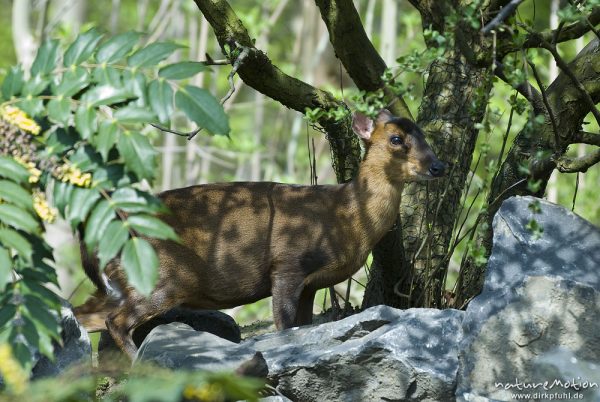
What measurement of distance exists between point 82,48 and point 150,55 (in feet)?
1.10

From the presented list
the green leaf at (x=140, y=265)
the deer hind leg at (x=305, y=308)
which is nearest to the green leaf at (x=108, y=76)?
the green leaf at (x=140, y=265)

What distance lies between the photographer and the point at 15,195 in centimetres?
387

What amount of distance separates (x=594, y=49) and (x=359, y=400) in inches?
132

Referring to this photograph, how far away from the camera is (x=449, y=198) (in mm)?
7926

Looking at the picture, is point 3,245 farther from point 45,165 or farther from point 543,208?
point 543,208

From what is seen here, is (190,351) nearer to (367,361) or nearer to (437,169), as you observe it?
(367,361)

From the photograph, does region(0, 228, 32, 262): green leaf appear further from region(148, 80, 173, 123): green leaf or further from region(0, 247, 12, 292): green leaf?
region(148, 80, 173, 123): green leaf

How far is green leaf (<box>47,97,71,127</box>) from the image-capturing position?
4.09 metres

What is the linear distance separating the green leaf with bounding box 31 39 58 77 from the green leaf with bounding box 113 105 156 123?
45 centimetres

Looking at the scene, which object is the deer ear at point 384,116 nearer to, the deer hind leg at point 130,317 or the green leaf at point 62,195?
the deer hind leg at point 130,317

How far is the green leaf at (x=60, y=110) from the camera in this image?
409 centimetres

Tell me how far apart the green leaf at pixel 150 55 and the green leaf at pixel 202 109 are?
21cm

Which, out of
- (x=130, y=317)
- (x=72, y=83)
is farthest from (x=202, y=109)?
(x=130, y=317)

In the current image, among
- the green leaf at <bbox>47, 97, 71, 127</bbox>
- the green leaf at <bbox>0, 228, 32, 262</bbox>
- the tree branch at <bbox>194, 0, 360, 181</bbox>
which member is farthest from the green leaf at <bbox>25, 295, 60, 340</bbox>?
the tree branch at <bbox>194, 0, 360, 181</bbox>
